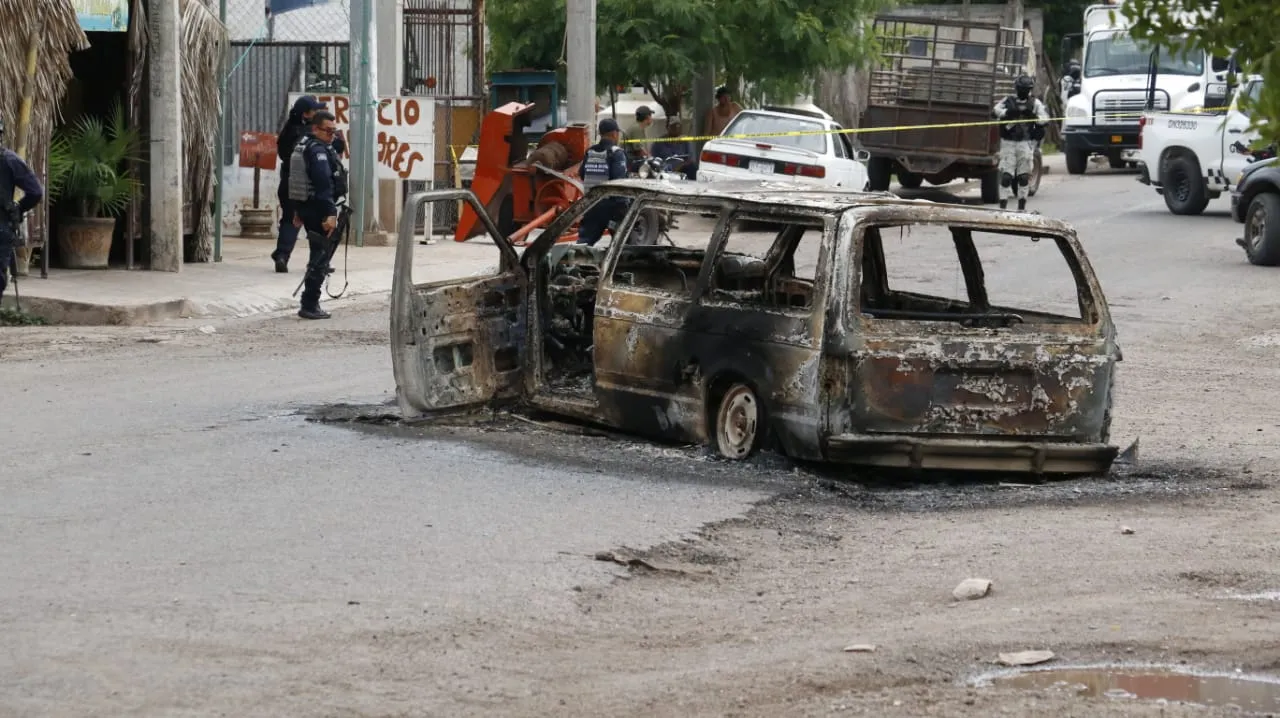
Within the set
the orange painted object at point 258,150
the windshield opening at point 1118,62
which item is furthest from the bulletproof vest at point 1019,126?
the orange painted object at point 258,150

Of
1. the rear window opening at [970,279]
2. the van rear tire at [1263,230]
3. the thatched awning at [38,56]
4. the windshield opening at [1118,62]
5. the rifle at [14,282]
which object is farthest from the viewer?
the windshield opening at [1118,62]

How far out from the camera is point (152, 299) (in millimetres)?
16531

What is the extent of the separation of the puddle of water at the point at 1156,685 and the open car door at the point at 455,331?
505 cm

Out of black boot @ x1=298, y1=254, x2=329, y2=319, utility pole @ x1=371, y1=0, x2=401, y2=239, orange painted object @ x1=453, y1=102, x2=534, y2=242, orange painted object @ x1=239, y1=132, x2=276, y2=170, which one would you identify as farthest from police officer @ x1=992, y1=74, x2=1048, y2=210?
black boot @ x1=298, y1=254, x2=329, y2=319

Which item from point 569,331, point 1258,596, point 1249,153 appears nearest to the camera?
point 1258,596

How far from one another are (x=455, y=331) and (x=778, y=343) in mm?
2070

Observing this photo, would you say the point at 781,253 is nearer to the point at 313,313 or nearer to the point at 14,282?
the point at 313,313

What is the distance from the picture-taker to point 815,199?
9.65 metres

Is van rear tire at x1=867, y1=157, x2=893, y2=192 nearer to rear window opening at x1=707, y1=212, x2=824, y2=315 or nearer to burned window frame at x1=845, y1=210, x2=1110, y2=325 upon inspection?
rear window opening at x1=707, y1=212, x2=824, y2=315

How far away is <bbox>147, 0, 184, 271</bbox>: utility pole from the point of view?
61.1 ft

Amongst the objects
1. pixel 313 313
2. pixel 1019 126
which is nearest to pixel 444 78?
pixel 1019 126

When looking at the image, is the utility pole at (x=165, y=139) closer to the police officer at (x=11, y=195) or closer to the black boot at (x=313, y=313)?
the black boot at (x=313, y=313)

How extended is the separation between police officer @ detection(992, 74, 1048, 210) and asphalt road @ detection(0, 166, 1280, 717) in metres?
13.4

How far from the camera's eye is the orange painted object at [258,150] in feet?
74.6
